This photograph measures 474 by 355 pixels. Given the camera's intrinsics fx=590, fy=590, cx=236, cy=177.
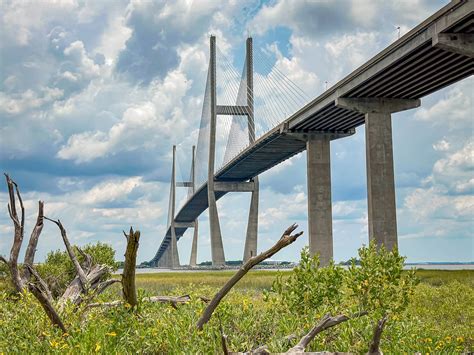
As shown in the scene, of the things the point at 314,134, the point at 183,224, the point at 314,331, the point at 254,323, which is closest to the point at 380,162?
the point at 314,134

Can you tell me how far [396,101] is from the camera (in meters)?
42.2

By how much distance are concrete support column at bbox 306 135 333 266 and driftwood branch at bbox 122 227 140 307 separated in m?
42.7

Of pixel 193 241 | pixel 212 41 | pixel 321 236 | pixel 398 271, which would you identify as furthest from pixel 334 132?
pixel 193 241

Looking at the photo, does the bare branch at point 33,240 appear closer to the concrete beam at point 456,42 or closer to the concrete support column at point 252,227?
the concrete beam at point 456,42

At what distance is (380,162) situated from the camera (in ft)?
136

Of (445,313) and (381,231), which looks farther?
(381,231)

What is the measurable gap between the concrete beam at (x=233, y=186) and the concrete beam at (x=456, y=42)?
4700cm

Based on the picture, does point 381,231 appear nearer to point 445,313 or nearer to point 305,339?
point 445,313

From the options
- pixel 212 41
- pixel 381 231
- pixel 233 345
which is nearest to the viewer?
pixel 233 345

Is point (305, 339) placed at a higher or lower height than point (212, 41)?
lower

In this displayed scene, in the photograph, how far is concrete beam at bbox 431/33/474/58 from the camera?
29562 millimetres

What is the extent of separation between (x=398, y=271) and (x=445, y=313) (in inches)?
289

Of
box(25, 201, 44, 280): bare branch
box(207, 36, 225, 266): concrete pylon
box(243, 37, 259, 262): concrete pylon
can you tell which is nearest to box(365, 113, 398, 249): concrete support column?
box(243, 37, 259, 262): concrete pylon

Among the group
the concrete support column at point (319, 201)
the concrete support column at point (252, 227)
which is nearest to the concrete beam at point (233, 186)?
the concrete support column at point (252, 227)
